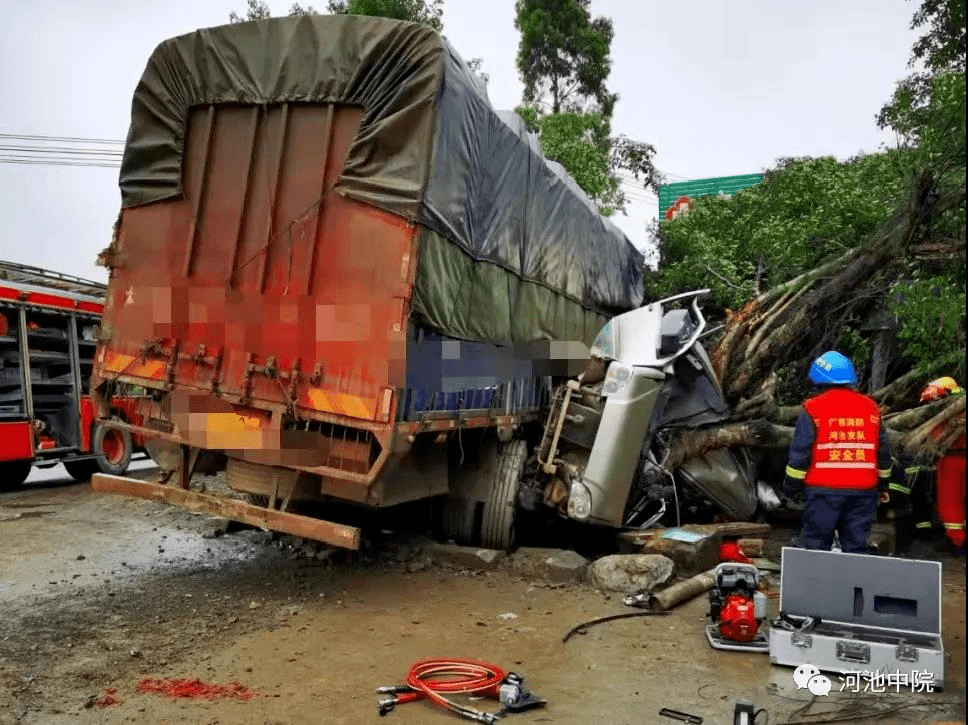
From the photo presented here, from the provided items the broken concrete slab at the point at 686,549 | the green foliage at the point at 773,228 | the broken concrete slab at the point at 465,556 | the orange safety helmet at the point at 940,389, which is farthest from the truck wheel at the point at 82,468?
the orange safety helmet at the point at 940,389

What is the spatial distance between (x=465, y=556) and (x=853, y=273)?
3.83m

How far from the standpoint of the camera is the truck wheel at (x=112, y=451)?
37.2ft

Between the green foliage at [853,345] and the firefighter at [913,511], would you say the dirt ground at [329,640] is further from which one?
the green foliage at [853,345]

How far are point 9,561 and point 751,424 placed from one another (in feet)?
20.1

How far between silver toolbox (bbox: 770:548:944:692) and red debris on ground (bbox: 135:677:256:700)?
8.75 feet

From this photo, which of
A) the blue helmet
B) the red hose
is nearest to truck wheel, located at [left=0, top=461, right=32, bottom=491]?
the red hose

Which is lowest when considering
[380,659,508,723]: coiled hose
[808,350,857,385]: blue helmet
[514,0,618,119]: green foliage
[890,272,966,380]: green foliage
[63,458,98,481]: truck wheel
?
[63,458,98,481]: truck wheel

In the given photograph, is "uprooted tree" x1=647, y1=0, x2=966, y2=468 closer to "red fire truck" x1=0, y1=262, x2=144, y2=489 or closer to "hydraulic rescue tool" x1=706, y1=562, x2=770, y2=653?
"hydraulic rescue tool" x1=706, y1=562, x2=770, y2=653

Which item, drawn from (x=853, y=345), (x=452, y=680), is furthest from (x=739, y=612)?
(x=853, y=345)

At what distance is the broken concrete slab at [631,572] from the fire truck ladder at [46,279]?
8031mm

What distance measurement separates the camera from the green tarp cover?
5039 mm

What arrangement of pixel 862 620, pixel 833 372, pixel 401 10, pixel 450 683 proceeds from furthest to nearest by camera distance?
pixel 401 10 < pixel 833 372 < pixel 862 620 < pixel 450 683

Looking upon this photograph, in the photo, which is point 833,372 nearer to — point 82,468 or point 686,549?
point 686,549

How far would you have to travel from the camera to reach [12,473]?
1034cm
